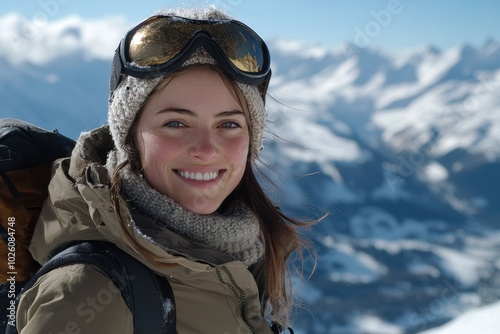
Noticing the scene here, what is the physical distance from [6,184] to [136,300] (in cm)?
79

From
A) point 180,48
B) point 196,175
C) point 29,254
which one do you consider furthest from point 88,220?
point 180,48

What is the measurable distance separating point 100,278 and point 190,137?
75 centimetres

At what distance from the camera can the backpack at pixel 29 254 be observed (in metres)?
1.91

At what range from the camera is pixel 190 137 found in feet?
7.75

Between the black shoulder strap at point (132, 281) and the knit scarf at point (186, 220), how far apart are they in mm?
209

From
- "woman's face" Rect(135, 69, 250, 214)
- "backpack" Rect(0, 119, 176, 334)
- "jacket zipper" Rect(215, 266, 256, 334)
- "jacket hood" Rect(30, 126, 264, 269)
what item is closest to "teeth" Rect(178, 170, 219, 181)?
"woman's face" Rect(135, 69, 250, 214)

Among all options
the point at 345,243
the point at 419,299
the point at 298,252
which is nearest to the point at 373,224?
the point at 345,243

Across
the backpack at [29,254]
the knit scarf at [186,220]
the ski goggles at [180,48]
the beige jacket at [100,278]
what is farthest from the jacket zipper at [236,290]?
the ski goggles at [180,48]

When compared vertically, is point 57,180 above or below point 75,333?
above

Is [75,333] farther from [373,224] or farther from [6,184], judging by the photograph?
[373,224]

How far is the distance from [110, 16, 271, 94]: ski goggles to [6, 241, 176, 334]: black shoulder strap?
80 centimetres

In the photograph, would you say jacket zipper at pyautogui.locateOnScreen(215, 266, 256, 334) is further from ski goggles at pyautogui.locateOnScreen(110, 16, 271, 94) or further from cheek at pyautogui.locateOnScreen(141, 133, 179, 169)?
ski goggles at pyautogui.locateOnScreen(110, 16, 271, 94)

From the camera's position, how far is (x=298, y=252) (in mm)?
3125

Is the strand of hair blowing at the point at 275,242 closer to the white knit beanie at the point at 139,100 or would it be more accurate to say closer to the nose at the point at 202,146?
the white knit beanie at the point at 139,100
